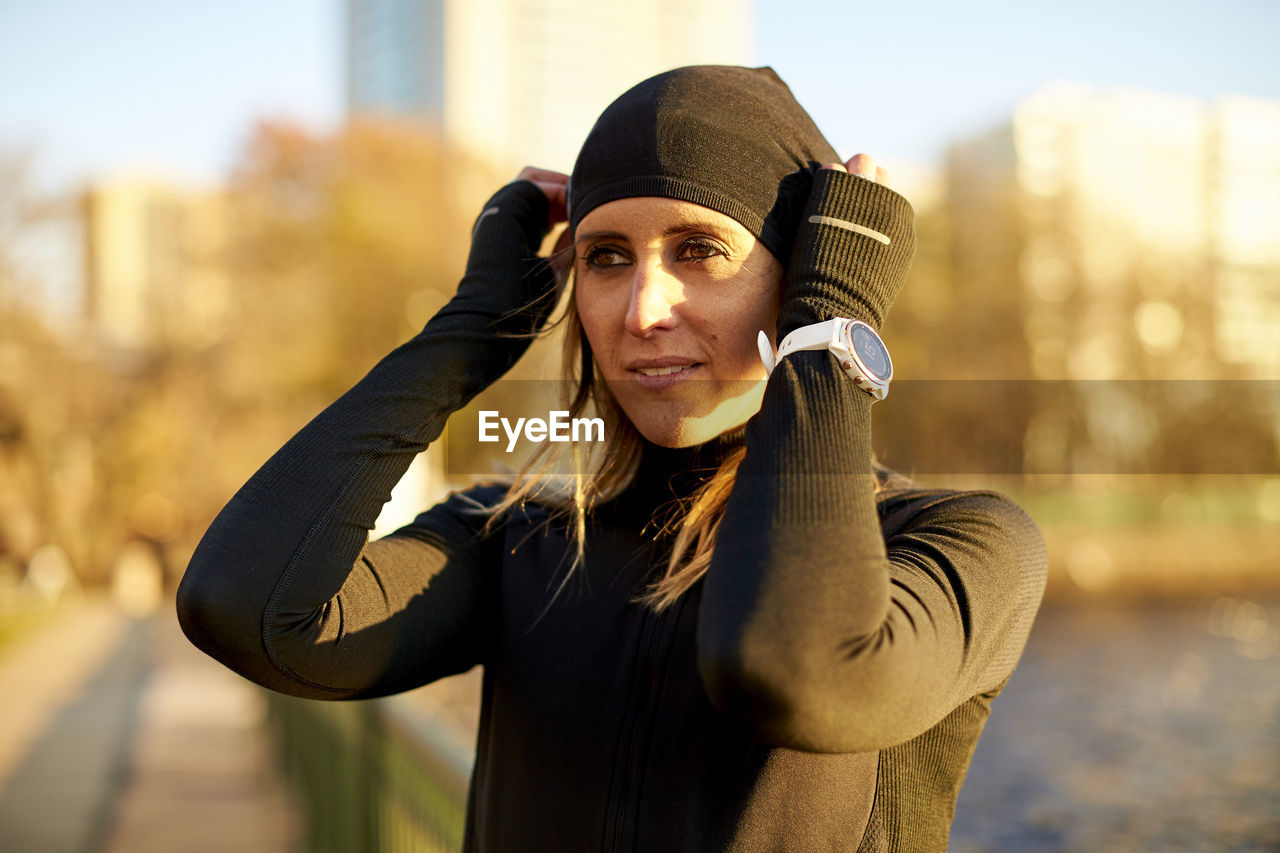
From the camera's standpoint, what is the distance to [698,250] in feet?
5.24

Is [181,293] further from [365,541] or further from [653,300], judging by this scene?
[653,300]

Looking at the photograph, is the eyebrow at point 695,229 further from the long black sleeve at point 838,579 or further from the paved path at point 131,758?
the paved path at point 131,758

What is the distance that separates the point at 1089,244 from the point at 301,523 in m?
33.3

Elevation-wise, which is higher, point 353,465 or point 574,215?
point 574,215

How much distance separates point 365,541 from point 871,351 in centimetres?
80

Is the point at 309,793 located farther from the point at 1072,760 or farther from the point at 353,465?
the point at 1072,760

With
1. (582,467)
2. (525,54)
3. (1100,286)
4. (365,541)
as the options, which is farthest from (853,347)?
(525,54)

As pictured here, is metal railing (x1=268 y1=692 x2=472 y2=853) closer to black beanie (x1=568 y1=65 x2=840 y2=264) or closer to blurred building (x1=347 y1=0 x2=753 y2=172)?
black beanie (x1=568 y1=65 x2=840 y2=264)

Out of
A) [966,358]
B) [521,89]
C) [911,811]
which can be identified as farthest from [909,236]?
Result: [521,89]

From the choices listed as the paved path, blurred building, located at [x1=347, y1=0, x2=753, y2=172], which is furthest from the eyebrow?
blurred building, located at [x1=347, y1=0, x2=753, y2=172]

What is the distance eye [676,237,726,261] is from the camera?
1585 mm

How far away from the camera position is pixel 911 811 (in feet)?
4.75

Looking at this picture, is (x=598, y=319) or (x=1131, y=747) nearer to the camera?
(x=598, y=319)

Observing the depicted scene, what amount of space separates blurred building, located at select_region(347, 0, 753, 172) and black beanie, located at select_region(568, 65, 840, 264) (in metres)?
72.3
